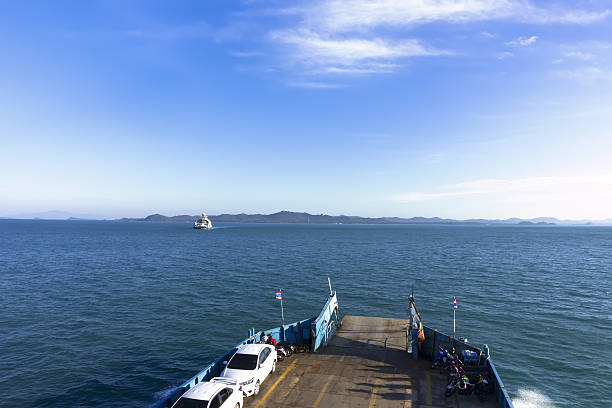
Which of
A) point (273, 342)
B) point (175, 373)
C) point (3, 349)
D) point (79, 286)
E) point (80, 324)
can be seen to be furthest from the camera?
point (79, 286)

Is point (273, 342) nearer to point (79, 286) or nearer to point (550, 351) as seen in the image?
point (550, 351)

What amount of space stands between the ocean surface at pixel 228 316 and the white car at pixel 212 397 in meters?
10.9

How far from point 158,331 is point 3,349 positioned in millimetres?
11935

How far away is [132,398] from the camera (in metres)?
21.8

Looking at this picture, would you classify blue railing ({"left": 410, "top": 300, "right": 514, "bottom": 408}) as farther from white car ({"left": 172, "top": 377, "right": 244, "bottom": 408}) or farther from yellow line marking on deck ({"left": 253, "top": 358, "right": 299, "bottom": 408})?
white car ({"left": 172, "top": 377, "right": 244, "bottom": 408})

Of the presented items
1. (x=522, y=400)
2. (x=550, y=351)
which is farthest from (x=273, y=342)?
(x=550, y=351)

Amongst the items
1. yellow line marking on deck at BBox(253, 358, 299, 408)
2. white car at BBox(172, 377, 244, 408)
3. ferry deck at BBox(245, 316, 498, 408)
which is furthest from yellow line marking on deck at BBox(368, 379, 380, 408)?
white car at BBox(172, 377, 244, 408)

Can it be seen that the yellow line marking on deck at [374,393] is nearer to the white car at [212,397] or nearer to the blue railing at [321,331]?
the blue railing at [321,331]

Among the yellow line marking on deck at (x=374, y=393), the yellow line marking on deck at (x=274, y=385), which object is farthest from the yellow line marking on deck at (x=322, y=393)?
the yellow line marking on deck at (x=274, y=385)

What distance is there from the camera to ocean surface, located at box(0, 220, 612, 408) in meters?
23.8

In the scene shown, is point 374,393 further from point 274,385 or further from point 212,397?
point 212,397

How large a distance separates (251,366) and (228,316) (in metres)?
23.4

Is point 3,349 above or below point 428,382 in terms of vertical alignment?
below

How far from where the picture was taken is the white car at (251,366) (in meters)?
14.9
